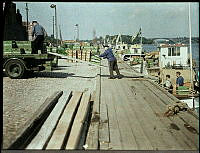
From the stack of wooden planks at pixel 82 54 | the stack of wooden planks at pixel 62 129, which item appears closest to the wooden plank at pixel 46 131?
the stack of wooden planks at pixel 62 129

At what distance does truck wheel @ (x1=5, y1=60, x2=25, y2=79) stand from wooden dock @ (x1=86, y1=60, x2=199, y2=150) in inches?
175

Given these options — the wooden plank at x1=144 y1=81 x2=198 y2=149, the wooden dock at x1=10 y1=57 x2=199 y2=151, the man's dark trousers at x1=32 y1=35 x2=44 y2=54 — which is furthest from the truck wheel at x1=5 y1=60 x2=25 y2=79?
the wooden plank at x1=144 y1=81 x2=198 y2=149

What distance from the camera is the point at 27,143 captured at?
3916 mm

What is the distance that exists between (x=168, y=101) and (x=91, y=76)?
5.76 metres

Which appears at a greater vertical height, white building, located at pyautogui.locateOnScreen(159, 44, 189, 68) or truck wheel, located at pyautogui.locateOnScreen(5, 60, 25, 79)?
white building, located at pyautogui.locateOnScreen(159, 44, 189, 68)

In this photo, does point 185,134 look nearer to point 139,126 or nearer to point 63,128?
point 139,126

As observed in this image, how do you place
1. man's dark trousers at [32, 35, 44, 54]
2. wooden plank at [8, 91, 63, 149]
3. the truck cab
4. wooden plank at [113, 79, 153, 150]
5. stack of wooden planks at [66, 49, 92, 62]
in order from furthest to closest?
stack of wooden planks at [66, 49, 92, 62] < man's dark trousers at [32, 35, 44, 54] < the truck cab < wooden plank at [113, 79, 153, 150] < wooden plank at [8, 91, 63, 149]

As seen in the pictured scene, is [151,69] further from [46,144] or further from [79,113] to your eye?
[46,144]

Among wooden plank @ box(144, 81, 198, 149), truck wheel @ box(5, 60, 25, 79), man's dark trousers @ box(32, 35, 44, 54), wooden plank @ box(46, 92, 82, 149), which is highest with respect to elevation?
man's dark trousers @ box(32, 35, 44, 54)

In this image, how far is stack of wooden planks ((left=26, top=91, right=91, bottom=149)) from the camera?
3783mm

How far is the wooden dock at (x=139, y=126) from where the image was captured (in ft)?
13.5

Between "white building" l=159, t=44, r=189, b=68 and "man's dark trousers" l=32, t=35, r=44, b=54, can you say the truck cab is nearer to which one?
"man's dark trousers" l=32, t=35, r=44, b=54

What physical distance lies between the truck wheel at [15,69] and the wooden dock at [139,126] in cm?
445

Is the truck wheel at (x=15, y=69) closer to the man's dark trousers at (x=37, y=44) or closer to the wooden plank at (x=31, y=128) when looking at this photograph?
the man's dark trousers at (x=37, y=44)
